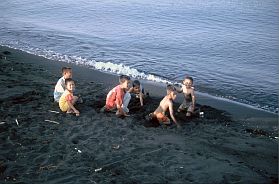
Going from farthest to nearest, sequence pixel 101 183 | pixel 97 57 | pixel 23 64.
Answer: pixel 97 57, pixel 23 64, pixel 101 183

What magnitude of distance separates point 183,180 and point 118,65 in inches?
368

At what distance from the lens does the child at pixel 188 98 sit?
9.27m

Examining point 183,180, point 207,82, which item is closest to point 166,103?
point 183,180

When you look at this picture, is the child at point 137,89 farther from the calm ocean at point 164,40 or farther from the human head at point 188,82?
the calm ocean at point 164,40

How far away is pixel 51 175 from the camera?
610 centimetres

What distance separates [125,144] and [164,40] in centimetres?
1311

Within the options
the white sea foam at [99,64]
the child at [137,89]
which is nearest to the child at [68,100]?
→ the child at [137,89]

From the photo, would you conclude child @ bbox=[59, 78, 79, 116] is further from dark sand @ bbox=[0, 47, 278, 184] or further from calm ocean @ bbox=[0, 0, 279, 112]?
calm ocean @ bbox=[0, 0, 279, 112]

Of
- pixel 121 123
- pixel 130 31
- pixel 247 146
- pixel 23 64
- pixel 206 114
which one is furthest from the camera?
pixel 130 31

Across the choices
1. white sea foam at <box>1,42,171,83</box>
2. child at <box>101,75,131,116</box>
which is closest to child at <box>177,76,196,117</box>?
child at <box>101,75,131,116</box>

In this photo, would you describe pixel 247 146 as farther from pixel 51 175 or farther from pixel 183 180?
pixel 51 175

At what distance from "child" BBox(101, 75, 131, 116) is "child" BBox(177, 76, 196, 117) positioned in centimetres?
156

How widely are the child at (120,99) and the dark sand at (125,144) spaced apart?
0.25m

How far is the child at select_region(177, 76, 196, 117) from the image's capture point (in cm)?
927
